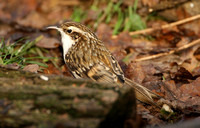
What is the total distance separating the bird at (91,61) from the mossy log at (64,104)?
45.6 inches

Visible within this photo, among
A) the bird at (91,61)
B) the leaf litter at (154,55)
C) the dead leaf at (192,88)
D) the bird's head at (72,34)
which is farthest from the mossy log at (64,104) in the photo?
the bird's head at (72,34)

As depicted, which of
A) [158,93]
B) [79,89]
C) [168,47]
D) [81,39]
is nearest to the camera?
[79,89]

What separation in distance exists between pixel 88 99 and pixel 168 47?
3949 mm

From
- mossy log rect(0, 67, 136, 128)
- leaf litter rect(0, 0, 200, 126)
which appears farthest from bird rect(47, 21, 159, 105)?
mossy log rect(0, 67, 136, 128)

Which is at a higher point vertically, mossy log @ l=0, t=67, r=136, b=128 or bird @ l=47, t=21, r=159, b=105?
bird @ l=47, t=21, r=159, b=105

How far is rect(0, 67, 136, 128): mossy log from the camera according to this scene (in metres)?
2.56

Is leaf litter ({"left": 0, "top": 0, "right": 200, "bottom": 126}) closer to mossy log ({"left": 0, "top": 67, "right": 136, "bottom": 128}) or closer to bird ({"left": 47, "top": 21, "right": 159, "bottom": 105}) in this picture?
bird ({"left": 47, "top": 21, "right": 159, "bottom": 105})

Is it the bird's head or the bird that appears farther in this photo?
the bird's head

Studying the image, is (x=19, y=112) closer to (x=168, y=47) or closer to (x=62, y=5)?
(x=168, y=47)

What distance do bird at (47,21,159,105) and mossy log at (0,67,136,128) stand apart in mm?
1157

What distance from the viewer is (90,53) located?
4.66 metres

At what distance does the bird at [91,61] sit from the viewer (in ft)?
13.8

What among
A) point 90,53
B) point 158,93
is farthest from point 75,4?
point 158,93

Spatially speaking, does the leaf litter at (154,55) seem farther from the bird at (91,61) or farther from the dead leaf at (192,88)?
the bird at (91,61)
